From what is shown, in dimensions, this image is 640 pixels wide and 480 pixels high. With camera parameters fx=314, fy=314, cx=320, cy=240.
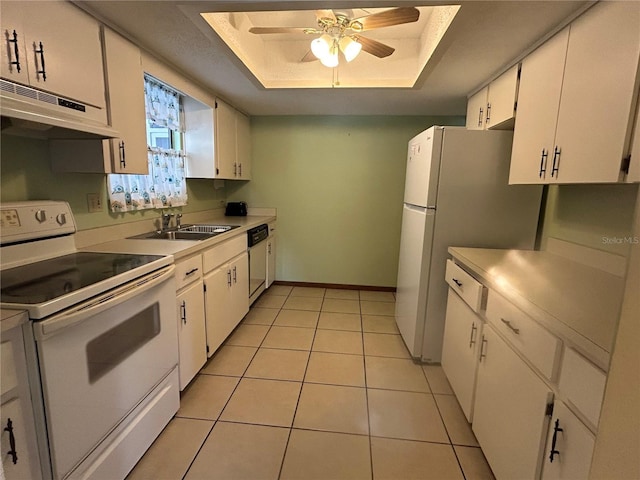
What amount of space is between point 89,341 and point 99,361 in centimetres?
11

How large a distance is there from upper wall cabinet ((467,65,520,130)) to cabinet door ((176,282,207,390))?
7.58 ft

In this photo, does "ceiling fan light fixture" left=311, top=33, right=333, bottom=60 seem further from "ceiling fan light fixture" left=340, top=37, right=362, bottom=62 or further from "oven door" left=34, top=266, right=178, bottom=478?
"oven door" left=34, top=266, right=178, bottom=478

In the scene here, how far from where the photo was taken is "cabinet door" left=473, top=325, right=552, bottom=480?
107cm

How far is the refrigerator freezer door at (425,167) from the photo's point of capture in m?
2.14

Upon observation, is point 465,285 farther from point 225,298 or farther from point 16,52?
point 16,52

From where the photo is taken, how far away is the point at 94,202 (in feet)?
6.24

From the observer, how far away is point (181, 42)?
1.84m

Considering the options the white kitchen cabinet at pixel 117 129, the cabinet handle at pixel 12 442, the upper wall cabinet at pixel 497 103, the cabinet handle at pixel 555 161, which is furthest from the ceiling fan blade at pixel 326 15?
the cabinet handle at pixel 12 442

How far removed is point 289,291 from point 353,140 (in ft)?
6.62

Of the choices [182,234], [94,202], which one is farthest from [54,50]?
[182,234]

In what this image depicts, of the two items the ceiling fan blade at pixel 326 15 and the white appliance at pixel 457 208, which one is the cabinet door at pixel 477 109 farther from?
the ceiling fan blade at pixel 326 15

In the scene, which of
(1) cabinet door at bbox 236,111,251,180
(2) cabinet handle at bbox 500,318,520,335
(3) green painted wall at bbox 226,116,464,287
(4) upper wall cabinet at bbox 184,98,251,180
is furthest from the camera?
(3) green painted wall at bbox 226,116,464,287

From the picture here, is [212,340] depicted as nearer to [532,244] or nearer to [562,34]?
[532,244]

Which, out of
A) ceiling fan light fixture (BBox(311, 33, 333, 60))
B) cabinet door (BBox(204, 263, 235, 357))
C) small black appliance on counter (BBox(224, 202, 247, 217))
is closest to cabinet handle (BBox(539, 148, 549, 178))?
ceiling fan light fixture (BBox(311, 33, 333, 60))
